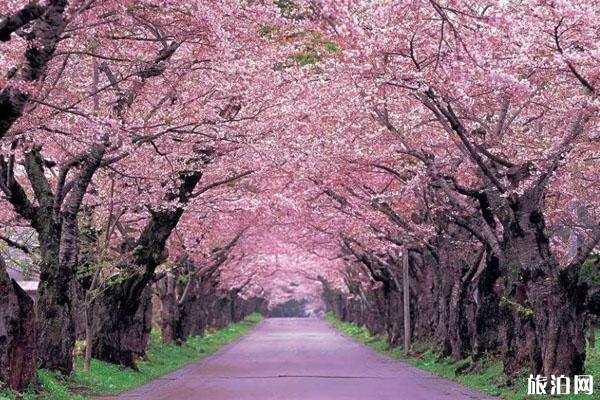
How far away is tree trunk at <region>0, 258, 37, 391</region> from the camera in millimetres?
14508

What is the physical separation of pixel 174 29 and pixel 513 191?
7.38m

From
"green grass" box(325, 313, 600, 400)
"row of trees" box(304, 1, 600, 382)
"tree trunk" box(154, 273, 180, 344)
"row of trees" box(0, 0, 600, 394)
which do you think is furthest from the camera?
"tree trunk" box(154, 273, 180, 344)

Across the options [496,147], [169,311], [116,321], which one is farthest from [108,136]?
[169,311]

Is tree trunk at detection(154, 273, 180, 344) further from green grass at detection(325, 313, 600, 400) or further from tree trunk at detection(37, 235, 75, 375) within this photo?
tree trunk at detection(37, 235, 75, 375)

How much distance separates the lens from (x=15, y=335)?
14727mm

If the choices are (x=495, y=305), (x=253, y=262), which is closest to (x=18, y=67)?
(x=495, y=305)

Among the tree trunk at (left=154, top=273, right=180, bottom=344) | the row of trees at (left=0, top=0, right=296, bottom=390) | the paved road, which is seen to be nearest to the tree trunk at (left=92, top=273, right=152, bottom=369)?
the row of trees at (left=0, top=0, right=296, bottom=390)

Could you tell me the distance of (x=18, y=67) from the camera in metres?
12.8

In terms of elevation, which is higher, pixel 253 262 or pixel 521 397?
pixel 253 262

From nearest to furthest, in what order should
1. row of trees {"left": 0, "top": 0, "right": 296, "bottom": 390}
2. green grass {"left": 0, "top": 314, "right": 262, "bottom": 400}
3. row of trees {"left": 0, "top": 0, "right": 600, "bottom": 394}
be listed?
row of trees {"left": 0, "top": 0, "right": 296, "bottom": 390}, row of trees {"left": 0, "top": 0, "right": 600, "bottom": 394}, green grass {"left": 0, "top": 314, "right": 262, "bottom": 400}

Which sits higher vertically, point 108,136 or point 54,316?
point 108,136

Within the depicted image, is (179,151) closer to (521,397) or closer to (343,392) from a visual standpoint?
(343,392)

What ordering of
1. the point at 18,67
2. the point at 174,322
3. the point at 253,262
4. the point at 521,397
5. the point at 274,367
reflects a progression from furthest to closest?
the point at 253,262 → the point at 174,322 → the point at 274,367 → the point at 521,397 → the point at 18,67

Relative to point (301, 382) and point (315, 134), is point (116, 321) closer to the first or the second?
point (301, 382)
